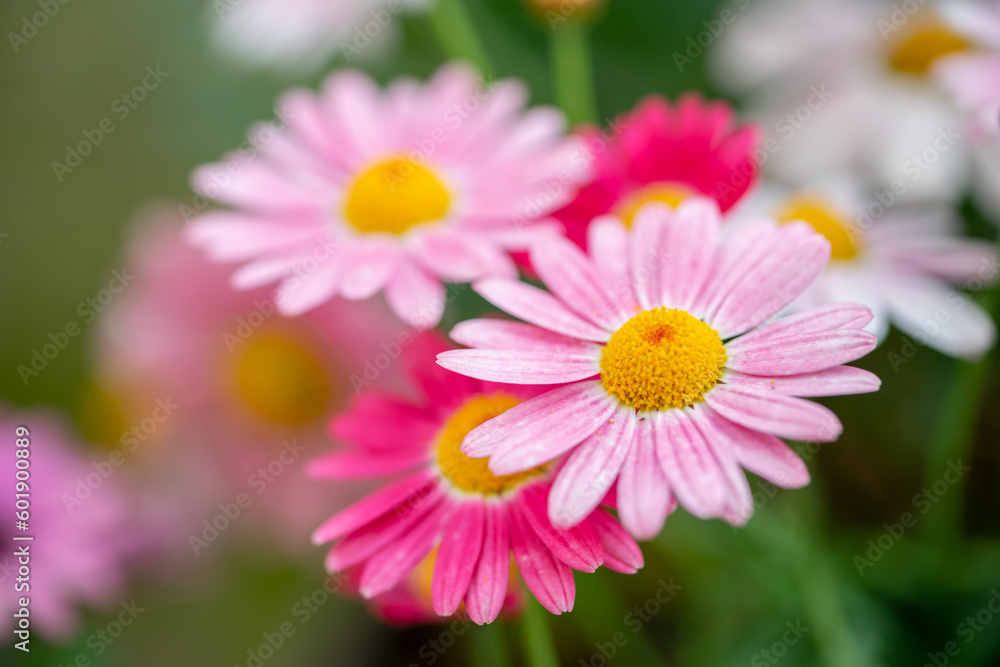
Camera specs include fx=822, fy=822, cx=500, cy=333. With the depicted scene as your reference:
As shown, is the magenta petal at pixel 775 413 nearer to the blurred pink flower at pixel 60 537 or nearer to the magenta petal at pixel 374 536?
the magenta petal at pixel 374 536

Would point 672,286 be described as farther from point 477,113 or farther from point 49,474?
point 49,474

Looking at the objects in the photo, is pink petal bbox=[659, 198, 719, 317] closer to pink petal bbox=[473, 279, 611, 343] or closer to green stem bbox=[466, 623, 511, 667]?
pink petal bbox=[473, 279, 611, 343]

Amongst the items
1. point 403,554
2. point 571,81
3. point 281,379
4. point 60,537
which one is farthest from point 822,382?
point 60,537

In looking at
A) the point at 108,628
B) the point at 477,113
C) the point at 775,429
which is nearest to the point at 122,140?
the point at 108,628

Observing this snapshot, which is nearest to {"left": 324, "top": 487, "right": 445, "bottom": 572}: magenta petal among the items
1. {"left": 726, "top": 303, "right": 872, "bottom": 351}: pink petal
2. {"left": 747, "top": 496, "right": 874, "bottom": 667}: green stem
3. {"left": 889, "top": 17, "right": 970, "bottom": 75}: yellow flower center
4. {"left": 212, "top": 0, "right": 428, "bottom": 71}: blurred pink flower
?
{"left": 726, "top": 303, "right": 872, "bottom": 351}: pink petal

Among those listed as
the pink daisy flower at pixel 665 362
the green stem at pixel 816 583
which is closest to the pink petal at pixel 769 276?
the pink daisy flower at pixel 665 362

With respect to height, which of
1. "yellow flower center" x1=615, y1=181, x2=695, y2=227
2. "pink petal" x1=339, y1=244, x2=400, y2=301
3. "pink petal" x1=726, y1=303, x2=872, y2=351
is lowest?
"pink petal" x1=726, y1=303, x2=872, y2=351

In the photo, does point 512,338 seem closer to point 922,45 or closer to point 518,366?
point 518,366
